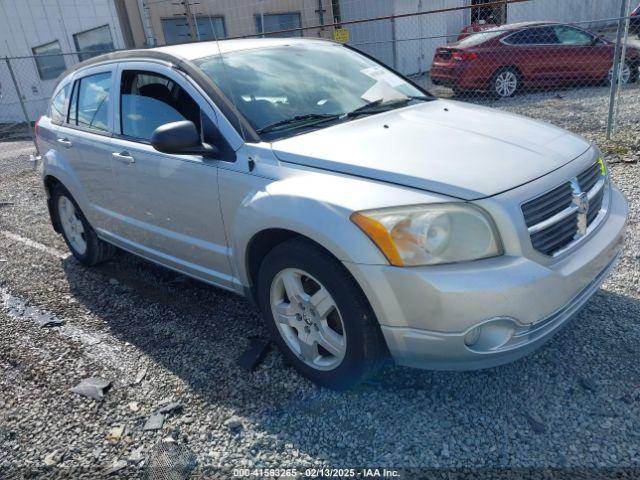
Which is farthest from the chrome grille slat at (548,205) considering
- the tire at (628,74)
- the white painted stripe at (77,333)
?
the tire at (628,74)

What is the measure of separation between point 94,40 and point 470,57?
1093 cm

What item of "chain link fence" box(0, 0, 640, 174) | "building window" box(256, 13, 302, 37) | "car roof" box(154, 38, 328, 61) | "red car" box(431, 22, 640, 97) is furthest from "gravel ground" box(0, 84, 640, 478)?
"building window" box(256, 13, 302, 37)

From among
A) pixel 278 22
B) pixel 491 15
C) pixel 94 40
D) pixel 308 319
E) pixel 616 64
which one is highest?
pixel 94 40

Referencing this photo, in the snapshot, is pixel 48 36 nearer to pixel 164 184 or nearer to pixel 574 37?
pixel 574 37

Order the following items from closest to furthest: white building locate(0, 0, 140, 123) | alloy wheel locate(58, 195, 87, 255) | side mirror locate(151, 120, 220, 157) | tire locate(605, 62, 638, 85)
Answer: side mirror locate(151, 120, 220, 157) < alloy wheel locate(58, 195, 87, 255) < tire locate(605, 62, 638, 85) < white building locate(0, 0, 140, 123)

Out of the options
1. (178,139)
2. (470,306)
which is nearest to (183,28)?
(178,139)

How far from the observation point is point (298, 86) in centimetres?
324

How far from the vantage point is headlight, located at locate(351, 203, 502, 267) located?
220 cm

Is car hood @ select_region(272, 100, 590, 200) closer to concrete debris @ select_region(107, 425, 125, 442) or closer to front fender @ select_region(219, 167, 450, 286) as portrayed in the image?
front fender @ select_region(219, 167, 450, 286)

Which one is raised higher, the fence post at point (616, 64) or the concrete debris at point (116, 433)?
the fence post at point (616, 64)

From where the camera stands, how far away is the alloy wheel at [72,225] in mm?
4613

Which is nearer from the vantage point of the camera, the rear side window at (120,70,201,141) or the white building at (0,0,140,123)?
the rear side window at (120,70,201,141)

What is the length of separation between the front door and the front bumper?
3.69 ft

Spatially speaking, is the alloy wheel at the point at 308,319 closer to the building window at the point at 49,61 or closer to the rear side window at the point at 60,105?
the rear side window at the point at 60,105
